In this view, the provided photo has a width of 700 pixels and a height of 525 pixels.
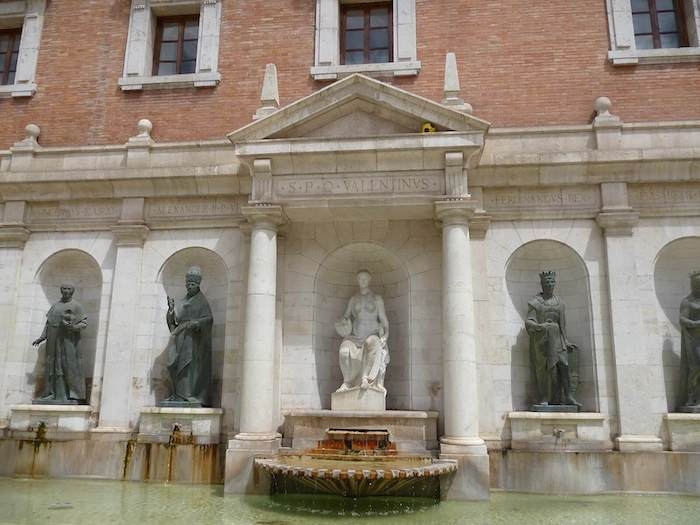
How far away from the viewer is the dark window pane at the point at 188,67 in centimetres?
1451

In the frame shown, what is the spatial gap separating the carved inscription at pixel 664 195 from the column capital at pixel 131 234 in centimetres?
949

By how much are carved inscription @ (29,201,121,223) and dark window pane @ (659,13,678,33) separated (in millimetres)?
12283

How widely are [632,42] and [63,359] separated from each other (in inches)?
521

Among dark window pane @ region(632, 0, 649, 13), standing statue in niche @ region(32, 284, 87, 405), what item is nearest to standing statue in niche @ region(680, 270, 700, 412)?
dark window pane @ region(632, 0, 649, 13)

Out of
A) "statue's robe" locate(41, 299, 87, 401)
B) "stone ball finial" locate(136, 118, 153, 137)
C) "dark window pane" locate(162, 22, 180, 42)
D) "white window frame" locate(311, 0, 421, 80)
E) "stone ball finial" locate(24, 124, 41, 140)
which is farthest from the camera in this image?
"dark window pane" locate(162, 22, 180, 42)

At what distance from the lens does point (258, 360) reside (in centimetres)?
1069

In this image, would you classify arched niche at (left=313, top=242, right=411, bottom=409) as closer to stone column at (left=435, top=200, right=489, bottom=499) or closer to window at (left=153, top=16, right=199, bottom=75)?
stone column at (left=435, top=200, right=489, bottom=499)

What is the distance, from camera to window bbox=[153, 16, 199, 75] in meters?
14.6

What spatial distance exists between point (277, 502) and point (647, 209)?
8337 millimetres

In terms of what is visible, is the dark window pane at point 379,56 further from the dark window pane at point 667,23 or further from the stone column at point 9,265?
the stone column at point 9,265

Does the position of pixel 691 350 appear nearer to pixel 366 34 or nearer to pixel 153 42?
pixel 366 34

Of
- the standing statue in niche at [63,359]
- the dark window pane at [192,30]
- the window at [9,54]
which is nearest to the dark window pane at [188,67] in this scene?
the dark window pane at [192,30]

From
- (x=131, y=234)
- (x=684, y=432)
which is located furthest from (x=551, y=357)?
(x=131, y=234)

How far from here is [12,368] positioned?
41.0ft
